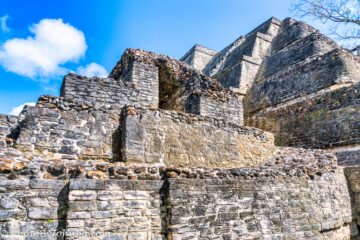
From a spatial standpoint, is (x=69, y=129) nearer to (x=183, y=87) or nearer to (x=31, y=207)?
(x=31, y=207)

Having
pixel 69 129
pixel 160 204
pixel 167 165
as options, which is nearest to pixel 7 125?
pixel 69 129

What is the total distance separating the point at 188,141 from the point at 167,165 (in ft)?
2.76

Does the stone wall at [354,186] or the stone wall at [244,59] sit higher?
the stone wall at [244,59]

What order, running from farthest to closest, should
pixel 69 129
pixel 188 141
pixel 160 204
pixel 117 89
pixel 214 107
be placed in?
pixel 214 107
pixel 117 89
pixel 188 141
pixel 69 129
pixel 160 204

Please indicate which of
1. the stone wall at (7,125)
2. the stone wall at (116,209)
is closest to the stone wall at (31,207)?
the stone wall at (116,209)

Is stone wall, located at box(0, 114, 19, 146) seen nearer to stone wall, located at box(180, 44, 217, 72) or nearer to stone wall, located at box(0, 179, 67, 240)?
stone wall, located at box(0, 179, 67, 240)

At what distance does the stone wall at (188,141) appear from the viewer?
5.64 metres

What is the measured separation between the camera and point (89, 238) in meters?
3.54

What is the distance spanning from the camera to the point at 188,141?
6.43 meters

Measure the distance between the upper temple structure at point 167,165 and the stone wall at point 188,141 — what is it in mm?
26

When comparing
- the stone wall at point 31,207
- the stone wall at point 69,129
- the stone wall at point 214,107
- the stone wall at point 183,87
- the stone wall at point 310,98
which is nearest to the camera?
the stone wall at point 31,207

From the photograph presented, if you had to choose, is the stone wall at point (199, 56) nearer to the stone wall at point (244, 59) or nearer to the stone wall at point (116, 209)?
the stone wall at point (244, 59)

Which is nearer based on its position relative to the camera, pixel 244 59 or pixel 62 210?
pixel 62 210

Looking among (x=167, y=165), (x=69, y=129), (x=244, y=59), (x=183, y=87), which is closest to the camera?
(x=69, y=129)
